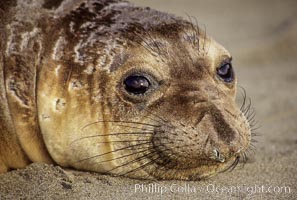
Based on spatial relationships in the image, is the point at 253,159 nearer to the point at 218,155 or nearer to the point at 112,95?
the point at 218,155

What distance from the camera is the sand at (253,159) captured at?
149 inches

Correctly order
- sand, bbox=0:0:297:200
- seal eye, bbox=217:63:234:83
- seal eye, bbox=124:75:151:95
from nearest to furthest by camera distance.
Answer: sand, bbox=0:0:297:200 → seal eye, bbox=124:75:151:95 → seal eye, bbox=217:63:234:83

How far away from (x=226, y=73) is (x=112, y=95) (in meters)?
0.86

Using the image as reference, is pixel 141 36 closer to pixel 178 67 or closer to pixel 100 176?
pixel 178 67

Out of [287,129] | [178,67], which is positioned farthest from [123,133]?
[287,129]

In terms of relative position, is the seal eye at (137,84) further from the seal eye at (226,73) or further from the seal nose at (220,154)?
the seal nose at (220,154)

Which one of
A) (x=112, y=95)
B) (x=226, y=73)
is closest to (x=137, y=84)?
(x=112, y=95)

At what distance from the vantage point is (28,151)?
13.5ft

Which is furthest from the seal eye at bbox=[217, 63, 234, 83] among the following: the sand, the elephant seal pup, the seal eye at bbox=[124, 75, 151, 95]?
the sand

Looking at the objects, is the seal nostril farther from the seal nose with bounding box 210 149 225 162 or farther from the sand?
the sand

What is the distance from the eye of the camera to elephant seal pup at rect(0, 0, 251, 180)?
3.86 meters

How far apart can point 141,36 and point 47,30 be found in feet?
2.25

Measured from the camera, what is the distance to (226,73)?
168 inches

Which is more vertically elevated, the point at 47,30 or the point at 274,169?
the point at 47,30
